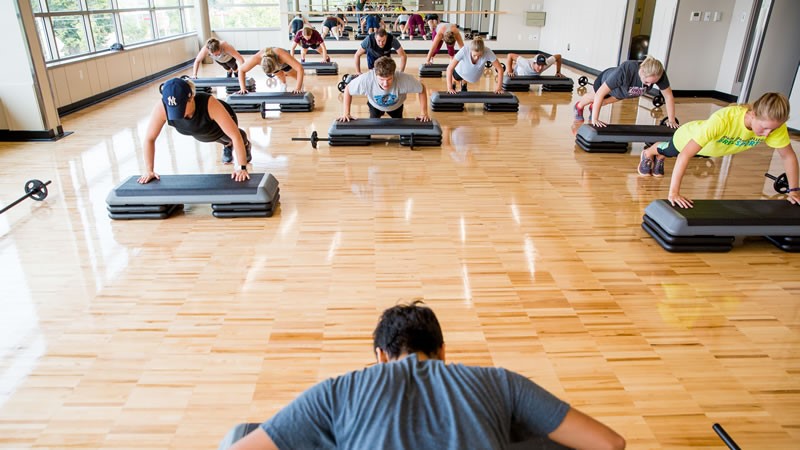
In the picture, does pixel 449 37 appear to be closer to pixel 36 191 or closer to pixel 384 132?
pixel 384 132

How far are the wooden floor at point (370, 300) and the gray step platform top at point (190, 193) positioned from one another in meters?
0.16

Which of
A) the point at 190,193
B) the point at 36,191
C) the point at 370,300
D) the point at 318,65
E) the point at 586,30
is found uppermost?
the point at 586,30

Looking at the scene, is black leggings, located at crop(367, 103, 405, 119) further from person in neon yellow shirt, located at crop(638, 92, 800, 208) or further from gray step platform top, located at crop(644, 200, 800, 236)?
gray step platform top, located at crop(644, 200, 800, 236)

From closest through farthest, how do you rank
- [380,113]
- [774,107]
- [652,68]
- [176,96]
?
[774,107]
[176,96]
[652,68]
[380,113]

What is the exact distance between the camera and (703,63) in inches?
291

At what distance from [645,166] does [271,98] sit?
4265mm

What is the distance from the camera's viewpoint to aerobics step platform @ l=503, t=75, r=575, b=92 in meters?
7.84

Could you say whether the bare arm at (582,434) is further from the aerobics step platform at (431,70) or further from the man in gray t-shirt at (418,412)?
the aerobics step platform at (431,70)

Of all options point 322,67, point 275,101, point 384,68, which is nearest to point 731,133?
point 384,68

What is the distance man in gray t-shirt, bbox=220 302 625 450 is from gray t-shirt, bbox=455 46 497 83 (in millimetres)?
5612

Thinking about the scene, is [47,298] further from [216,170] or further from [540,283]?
[540,283]

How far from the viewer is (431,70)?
8.99 m

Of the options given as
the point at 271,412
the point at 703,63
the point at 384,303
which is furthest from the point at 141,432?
the point at 703,63

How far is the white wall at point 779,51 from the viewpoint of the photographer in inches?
241
